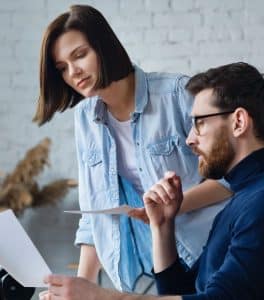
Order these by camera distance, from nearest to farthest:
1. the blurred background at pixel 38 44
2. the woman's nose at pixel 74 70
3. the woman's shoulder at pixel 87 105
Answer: the woman's nose at pixel 74 70, the woman's shoulder at pixel 87 105, the blurred background at pixel 38 44

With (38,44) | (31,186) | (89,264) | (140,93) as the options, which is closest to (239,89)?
(140,93)

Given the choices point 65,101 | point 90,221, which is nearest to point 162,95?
point 65,101

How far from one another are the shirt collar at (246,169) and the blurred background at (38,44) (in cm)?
157

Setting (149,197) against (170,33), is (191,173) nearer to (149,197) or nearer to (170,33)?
(149,197)

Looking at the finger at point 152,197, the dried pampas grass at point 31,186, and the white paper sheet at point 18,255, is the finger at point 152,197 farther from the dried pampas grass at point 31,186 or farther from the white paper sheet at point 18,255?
the dried pampas grass at point 31,186

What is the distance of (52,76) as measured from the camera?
1.40 meters

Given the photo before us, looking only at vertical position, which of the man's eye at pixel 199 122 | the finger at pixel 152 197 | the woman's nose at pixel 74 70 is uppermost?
the woman's nose at pixel 74 70

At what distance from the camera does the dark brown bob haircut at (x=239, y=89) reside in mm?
1086

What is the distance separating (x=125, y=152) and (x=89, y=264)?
11.6 inches

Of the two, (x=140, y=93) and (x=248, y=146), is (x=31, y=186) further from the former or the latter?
(x=248, y=146)

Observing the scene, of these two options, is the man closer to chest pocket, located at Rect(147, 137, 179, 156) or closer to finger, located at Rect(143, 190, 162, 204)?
finger, located at Rect(143, 190, 162, 204)

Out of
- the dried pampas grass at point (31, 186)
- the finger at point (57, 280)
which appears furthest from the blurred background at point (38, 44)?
the finger at point (57, 280)

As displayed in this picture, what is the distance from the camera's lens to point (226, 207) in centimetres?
112

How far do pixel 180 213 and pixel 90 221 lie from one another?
0.27 meters
